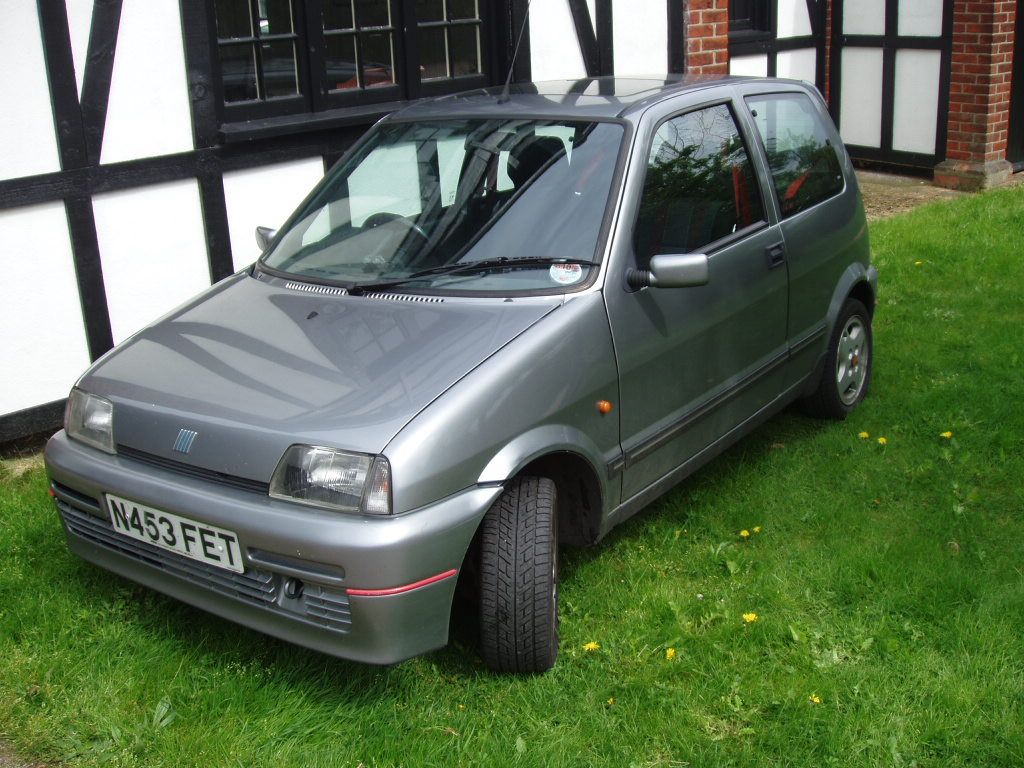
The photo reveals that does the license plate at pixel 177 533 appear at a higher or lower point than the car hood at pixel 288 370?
lower

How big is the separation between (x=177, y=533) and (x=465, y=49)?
523 centimetres

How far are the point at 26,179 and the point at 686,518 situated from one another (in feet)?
11.5

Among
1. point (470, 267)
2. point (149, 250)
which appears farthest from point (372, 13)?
point (470, 267)

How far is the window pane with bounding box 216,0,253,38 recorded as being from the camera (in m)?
6.52

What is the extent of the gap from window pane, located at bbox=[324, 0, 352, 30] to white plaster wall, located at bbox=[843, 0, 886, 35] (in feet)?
22.2

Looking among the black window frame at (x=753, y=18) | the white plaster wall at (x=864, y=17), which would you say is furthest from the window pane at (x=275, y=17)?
the white plaster wall at (x=864, y=17)

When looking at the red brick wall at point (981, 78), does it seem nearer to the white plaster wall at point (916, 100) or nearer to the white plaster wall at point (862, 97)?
the white plaster wall at point (916, 100)

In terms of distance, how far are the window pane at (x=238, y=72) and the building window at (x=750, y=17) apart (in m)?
6.16

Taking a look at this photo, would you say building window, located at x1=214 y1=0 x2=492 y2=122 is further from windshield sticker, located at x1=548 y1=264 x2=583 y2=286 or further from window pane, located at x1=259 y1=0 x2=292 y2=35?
windshield sticker, located at x1=548 y1=264 x2=583 y2=286

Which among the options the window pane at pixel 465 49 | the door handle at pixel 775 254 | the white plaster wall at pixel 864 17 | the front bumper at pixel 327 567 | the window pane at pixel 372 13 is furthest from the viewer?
the white plaster wall at pixel 864 17

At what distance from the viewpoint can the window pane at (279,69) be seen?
680cm

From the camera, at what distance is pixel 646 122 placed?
4277 millimetres

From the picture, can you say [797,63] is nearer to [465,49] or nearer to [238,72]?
[465,49]

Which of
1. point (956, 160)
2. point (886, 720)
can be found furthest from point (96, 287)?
point (956, 160)
